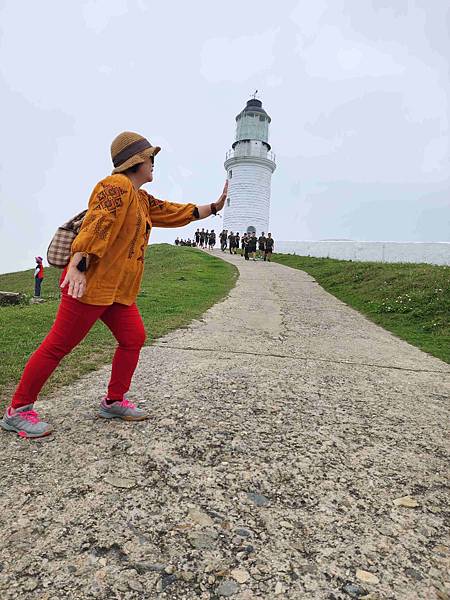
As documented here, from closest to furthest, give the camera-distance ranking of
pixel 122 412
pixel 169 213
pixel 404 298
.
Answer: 1. pixel 122 412
2. pixel 169 213
3. pixel 404 298

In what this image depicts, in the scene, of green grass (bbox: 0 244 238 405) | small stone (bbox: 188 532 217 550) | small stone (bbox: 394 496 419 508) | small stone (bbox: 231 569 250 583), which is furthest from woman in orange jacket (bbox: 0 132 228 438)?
small stone (bbox: 394 496 419 508)

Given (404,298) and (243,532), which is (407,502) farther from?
(404,298)

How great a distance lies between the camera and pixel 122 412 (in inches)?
126

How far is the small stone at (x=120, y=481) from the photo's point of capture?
91.2 inches

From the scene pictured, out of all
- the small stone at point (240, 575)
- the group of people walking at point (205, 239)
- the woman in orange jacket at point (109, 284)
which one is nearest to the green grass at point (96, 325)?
the woman in orange jacket at point (109, 284)

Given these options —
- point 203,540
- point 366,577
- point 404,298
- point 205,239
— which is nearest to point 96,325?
point 203,540

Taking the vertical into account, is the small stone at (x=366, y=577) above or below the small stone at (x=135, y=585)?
above

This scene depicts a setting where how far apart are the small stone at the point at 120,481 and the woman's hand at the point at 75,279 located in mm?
1075

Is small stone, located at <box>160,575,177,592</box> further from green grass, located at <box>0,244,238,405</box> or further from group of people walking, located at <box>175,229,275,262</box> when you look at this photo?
group of people walking, located at <box>175,229,275,262</box>

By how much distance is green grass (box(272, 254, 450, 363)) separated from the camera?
8773 mm

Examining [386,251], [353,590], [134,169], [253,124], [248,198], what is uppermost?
[253,124]

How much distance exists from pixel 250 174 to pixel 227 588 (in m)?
49.4

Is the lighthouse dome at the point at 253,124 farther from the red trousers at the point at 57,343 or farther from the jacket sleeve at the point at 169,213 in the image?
the red trousers at the point at 57,343

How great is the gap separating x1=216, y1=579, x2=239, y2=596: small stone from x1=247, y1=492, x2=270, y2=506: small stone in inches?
21.4
